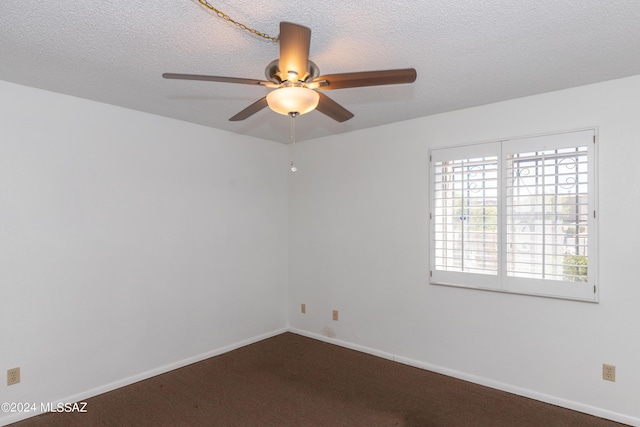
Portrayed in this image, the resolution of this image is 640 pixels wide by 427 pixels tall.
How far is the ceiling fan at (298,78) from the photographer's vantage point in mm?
1565

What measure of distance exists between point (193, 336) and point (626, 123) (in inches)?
161

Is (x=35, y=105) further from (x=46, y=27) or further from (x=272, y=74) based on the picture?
(x=272, y=74)

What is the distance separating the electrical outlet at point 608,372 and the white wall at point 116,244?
3.25 m

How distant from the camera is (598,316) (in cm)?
266

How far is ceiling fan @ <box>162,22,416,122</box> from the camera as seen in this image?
156 cm

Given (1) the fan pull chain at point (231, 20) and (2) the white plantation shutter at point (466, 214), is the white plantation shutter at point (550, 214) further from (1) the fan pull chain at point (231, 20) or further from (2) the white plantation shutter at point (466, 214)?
(1) the fan pull chain at point (231, 20)

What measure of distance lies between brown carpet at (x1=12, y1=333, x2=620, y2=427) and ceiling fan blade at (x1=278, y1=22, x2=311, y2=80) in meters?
2.34

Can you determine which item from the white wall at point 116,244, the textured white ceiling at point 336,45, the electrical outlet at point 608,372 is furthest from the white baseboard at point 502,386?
the textured white ceiling at point 336,45

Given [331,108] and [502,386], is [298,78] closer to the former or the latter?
[331,108]

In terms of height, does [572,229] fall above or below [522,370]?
above

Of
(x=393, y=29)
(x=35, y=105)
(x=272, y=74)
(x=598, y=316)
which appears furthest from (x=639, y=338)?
(x=35, y=105)

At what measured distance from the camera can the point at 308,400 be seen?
9.52 ft

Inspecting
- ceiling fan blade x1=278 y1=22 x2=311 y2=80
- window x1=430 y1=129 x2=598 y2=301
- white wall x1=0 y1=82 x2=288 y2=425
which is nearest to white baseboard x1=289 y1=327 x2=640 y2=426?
window x1=430 y1=129 x2=598 y2=301

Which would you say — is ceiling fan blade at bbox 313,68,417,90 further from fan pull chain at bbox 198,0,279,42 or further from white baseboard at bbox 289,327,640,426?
white baseboard at bbox 289,327,640,426
